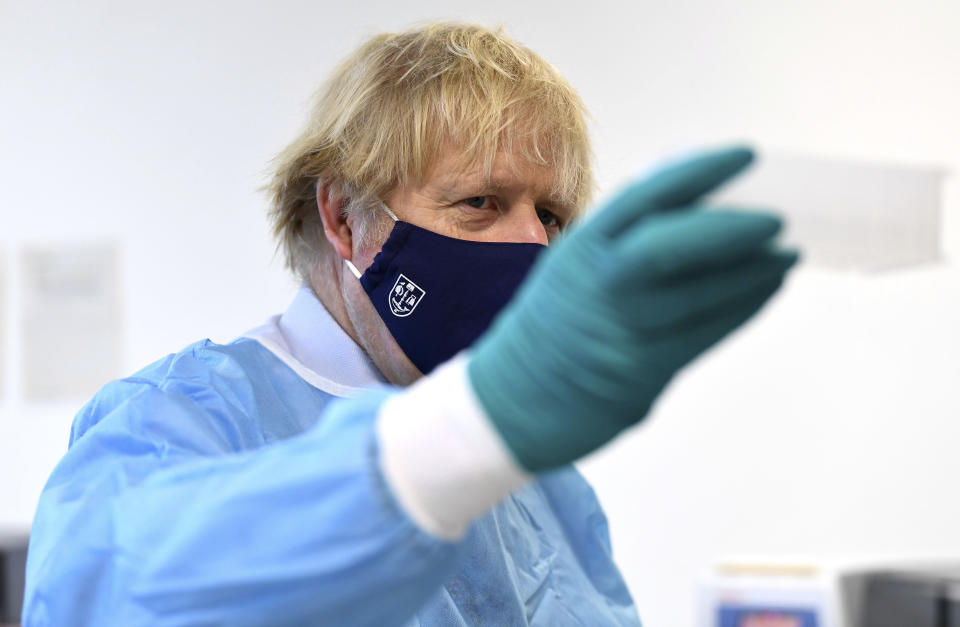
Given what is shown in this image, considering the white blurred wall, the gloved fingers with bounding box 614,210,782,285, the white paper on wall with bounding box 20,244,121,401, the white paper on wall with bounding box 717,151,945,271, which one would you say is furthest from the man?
the white paper on wall with bounding box 20,244,121,401

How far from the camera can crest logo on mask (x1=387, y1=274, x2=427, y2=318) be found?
0.99m

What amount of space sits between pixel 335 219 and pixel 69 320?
2.16m

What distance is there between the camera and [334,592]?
21.0 inches

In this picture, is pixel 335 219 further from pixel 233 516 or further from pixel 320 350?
pixel 233 516

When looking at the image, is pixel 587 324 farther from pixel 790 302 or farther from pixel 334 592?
pixel 790 302

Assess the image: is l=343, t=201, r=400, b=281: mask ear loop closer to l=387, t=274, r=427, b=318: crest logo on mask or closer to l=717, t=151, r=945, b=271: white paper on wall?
l=387, t=274, r=427, b=318: crest logo on mask

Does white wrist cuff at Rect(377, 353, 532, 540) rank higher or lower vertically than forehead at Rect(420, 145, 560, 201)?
lower

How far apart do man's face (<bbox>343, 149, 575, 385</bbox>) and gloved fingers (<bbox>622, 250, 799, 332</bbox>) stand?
499 mm

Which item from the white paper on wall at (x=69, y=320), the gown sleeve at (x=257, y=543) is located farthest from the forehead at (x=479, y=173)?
the white paper on wall at (x=69, y=320)

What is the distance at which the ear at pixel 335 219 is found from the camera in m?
1.07

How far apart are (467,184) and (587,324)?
502 millimetres

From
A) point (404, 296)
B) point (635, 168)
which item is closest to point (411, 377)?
point (404, 296)

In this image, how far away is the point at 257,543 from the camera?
55 cm

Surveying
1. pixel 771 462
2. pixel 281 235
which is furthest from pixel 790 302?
pixel 281 235
